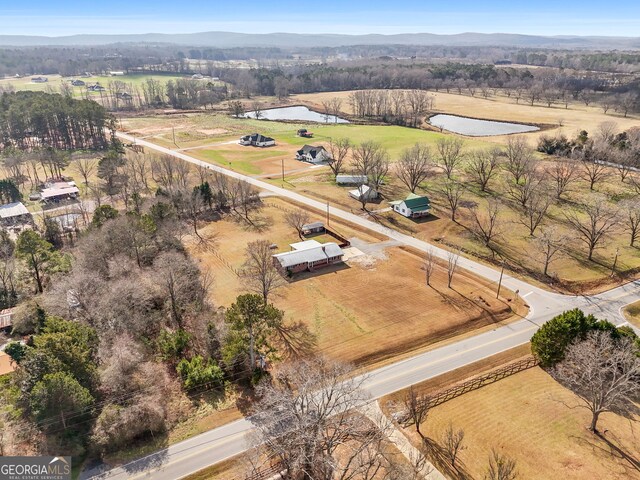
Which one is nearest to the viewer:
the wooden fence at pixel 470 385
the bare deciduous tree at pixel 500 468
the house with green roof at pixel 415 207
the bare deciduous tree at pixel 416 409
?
the bare deciduous tree at pixel 500 468

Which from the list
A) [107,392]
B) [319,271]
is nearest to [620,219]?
[319,271]

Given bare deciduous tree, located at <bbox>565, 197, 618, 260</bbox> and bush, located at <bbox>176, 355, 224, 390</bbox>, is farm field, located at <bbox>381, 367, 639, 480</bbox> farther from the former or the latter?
bare deciduous tree, located at <bbox>565, 197, 618, 260</bbox>

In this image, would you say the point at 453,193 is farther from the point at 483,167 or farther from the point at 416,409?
the point at 416,409

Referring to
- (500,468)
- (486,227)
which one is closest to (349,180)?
(486,227)

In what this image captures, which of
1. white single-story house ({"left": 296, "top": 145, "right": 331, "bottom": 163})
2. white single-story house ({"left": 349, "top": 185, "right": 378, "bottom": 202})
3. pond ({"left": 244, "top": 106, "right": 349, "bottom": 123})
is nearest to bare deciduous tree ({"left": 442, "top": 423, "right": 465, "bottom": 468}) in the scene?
white single-story house ({"left": 349, "top": 185, "right": 378, "bottom": 202})

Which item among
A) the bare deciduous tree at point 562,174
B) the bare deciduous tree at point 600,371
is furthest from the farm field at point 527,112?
the bare deciduous tree at point 600,371

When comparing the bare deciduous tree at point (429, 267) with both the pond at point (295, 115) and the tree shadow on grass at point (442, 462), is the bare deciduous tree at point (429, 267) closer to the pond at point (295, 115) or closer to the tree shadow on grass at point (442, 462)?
the tree shadow on grass at point (442, 462)
